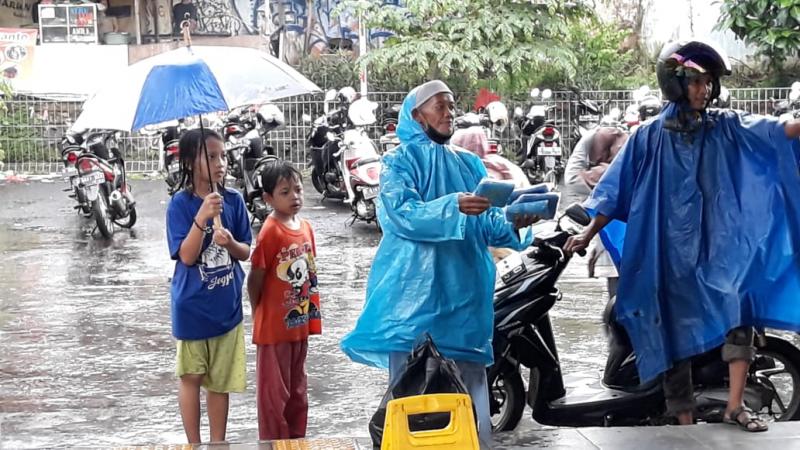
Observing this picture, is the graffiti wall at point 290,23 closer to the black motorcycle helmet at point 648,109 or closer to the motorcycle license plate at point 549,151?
the motorcycle license plate at point 549,151

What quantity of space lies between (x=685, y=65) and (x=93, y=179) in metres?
8.76

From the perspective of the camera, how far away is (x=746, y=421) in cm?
493

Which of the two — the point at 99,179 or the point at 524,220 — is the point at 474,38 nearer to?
the point at 99,179

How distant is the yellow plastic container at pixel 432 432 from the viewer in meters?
4.02

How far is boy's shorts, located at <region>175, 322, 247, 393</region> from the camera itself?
481cm

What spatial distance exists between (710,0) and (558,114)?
16.0ft

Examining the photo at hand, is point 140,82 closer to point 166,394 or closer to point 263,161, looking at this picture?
point 166,394

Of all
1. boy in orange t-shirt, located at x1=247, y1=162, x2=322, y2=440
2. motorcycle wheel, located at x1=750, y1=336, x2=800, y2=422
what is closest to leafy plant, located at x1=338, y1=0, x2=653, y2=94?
motorcycle wheel, located at x1=750, y1=336, x2=800, y2=422

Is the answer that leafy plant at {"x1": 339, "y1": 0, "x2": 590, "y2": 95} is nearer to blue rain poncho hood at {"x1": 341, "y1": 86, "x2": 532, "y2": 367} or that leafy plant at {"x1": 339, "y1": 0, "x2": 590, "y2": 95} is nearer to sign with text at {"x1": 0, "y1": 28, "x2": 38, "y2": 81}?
sign with text at {"x1": 0, "y1": 28, "x2": 38, "y2": 81}

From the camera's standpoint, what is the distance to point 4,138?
18812mm

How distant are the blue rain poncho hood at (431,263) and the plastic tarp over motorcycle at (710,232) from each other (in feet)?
2.21

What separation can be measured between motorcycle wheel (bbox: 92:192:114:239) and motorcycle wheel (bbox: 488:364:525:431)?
25.0ft

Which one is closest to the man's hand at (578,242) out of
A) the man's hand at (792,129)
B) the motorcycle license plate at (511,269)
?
the motorcycle license plate at (511,269)

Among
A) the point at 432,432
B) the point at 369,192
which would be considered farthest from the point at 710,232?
the point at 369,192
